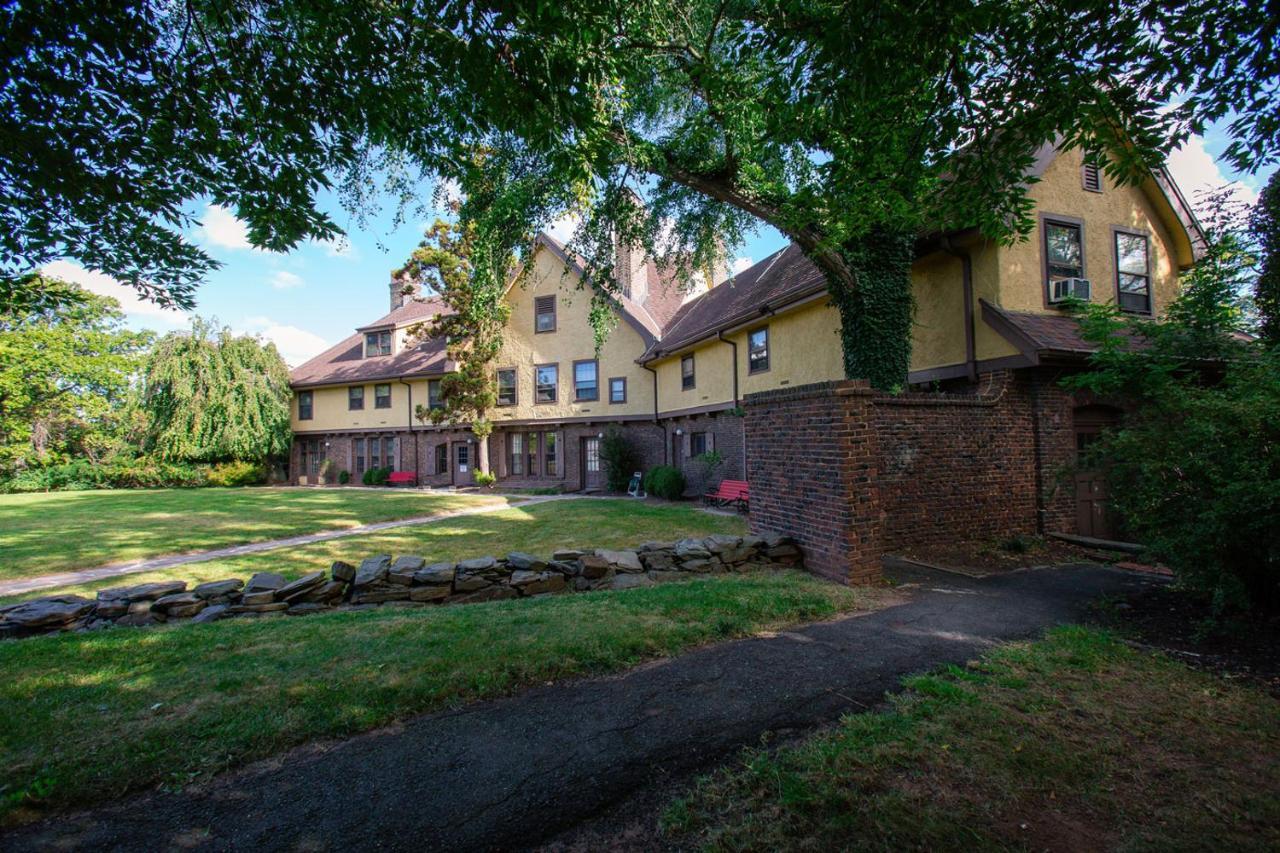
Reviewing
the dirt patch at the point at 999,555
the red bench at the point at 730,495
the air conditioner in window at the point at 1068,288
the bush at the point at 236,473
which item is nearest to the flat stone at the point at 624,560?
the dirt patch at the point at 999,555

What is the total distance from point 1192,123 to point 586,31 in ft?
14.3

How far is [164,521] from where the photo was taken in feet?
47.0

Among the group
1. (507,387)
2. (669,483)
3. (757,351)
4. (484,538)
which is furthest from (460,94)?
(507,387)

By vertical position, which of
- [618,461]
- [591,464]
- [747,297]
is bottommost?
[591,464]

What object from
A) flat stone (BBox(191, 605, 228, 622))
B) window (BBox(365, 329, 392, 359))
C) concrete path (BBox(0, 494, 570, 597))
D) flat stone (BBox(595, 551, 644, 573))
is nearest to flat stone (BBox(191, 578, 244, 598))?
flat stone (BBox(191, 605, 228, 622))

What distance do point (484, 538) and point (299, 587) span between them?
5.03m

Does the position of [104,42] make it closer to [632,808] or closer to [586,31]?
[586,31]

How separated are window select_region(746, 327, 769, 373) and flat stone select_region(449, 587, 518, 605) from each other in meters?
10.8

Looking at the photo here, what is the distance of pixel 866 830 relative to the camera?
2268 millimetres

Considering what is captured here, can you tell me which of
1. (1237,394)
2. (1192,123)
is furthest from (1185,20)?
(1237,394)

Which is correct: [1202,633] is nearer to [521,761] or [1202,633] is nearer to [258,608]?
[521,761]

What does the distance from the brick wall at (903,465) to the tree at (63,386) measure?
40.0 meters

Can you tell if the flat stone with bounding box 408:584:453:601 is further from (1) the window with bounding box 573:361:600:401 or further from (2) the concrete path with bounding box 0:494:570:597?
(1) the window with bounding box 573:361:600:401

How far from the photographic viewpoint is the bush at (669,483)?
18422 millimetres
